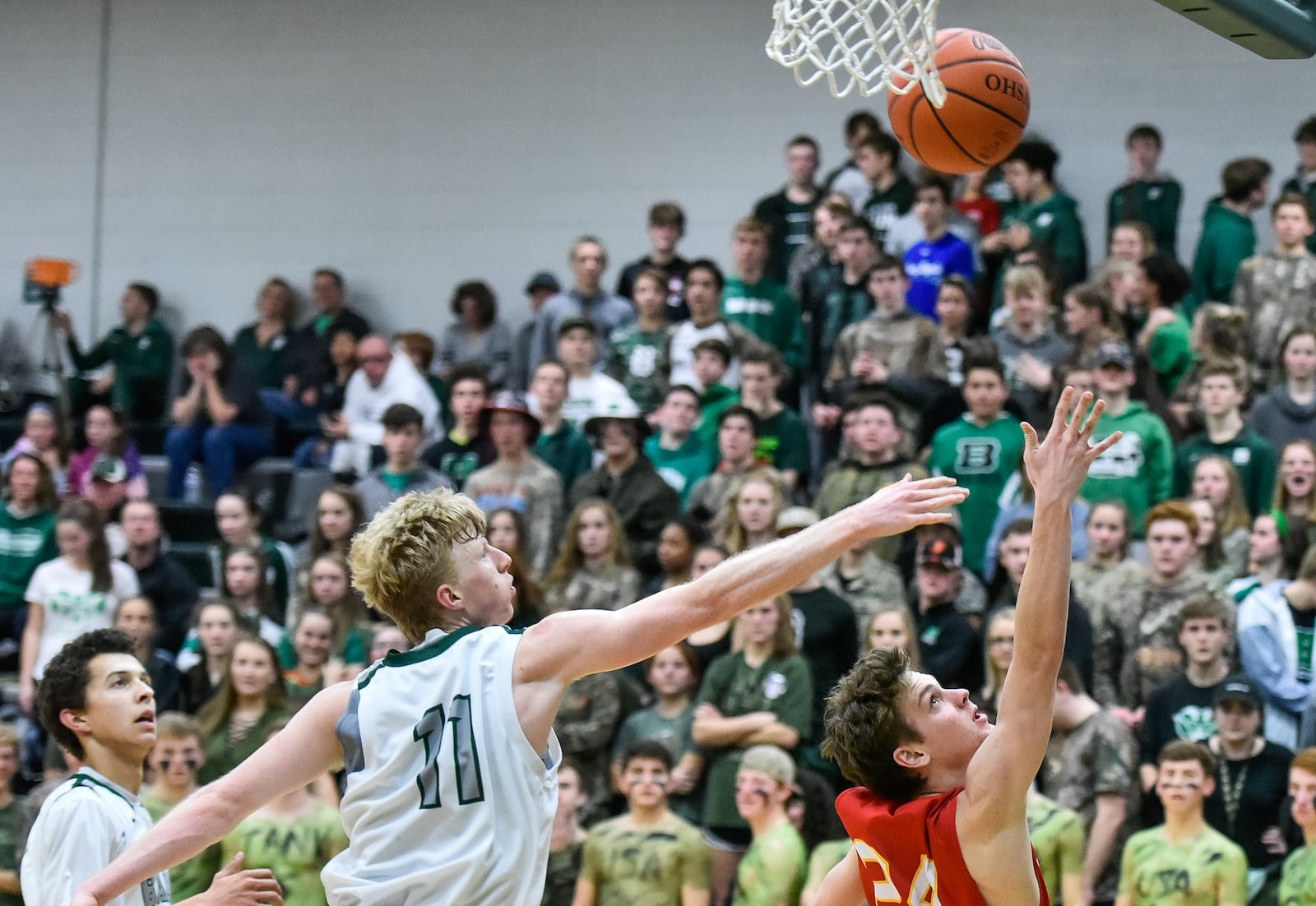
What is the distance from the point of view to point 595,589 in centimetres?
916

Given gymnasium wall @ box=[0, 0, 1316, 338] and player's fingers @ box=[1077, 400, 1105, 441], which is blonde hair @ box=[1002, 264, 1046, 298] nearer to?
gymnasium wall @ box=[0, 0, 1316, 338]

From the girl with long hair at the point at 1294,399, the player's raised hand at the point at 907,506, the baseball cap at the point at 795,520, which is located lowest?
the baseball cap at the point at 795,520

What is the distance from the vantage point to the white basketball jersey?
3512 millimetres

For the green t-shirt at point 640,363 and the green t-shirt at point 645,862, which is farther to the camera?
the green t-shirt at point 640,363

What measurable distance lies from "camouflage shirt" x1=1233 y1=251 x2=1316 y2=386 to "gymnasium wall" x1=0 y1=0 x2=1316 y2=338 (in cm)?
282

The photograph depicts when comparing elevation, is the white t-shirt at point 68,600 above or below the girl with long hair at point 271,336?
below

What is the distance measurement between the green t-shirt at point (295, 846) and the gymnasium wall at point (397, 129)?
22.8ft

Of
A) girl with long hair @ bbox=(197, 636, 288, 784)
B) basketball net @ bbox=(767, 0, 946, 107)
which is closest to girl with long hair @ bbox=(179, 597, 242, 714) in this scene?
girl with long hair @ bbox=(197, 636, 288, 784)

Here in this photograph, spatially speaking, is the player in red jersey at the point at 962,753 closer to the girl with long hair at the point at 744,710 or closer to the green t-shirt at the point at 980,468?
the girl with long hair at the point at 744,710

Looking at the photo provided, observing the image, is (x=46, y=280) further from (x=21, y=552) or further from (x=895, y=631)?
(x=895, y=631)

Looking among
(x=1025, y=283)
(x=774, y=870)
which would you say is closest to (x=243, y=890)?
(x=774, y=870)

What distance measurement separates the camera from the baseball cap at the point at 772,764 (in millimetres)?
7719

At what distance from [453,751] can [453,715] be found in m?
0.07

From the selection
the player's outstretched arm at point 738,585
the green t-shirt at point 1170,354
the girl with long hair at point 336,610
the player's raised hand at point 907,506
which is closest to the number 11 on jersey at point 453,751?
the player's outstretched arm at point 738,585
